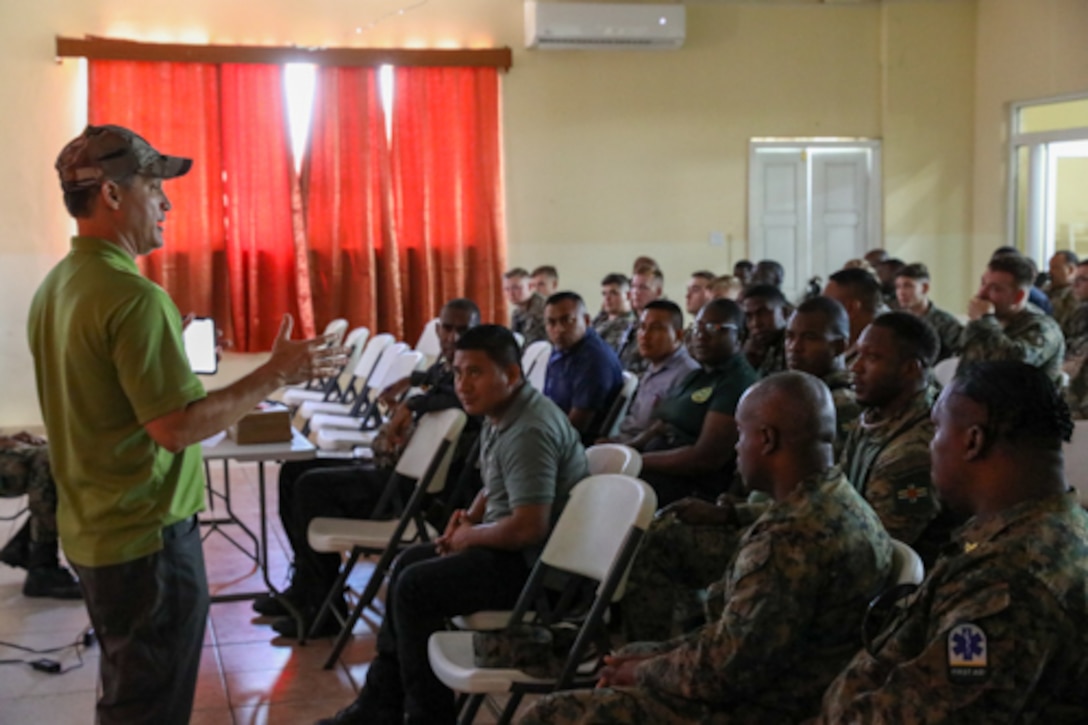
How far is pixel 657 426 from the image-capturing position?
166 inches

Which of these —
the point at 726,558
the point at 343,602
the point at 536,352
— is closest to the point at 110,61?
the point at 536,352

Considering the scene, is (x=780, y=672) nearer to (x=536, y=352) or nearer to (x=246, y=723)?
(x=246, y=723)

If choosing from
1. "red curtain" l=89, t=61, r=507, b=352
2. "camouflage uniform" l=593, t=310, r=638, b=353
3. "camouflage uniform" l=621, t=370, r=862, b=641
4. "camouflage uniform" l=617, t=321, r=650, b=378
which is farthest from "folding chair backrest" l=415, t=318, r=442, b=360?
"camouflage uniform" l=621, t=370, r=862, b=641

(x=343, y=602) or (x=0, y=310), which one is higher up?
(x=0, y=310)

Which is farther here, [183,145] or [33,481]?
[183,145]

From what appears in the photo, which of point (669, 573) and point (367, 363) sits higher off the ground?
point (367, 363)

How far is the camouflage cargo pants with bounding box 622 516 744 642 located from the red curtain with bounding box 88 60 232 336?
248 inches

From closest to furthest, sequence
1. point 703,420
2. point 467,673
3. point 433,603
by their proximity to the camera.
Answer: point 467,673, point 433,603, point 703,420

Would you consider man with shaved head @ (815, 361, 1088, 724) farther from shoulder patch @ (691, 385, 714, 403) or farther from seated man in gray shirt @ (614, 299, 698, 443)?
seated man in gray shirt @ (614, 299, 698, 443)

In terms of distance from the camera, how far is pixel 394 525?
390 cm

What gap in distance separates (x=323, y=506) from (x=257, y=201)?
520 centimetres

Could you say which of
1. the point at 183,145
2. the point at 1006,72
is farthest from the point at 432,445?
the point at 1006,72

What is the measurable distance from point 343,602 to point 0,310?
5.40 meters

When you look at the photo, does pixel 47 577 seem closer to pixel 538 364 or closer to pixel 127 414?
pixel 538 364
